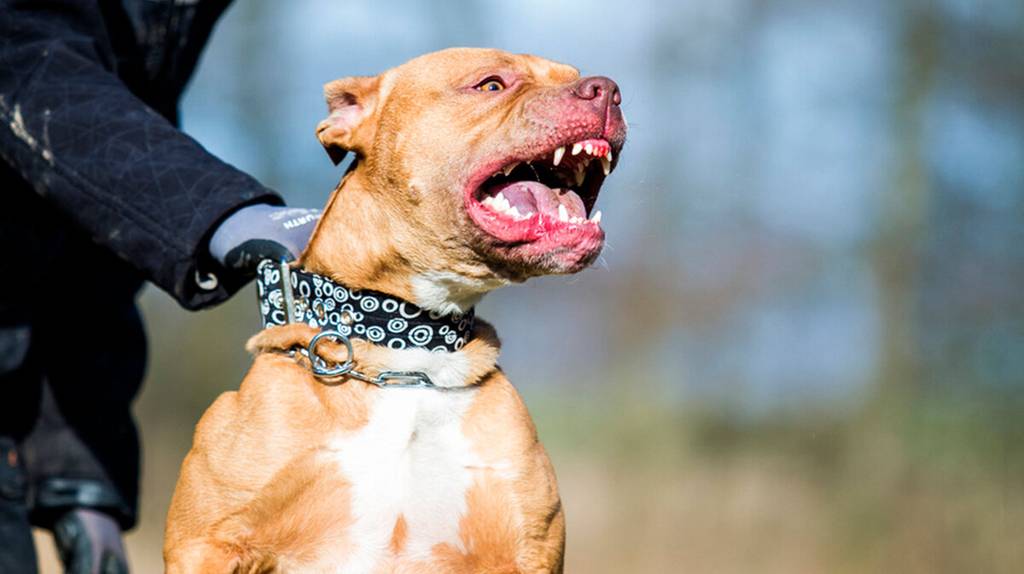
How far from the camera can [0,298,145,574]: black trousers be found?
4.13 metres

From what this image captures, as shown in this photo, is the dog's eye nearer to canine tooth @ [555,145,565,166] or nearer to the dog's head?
the dog's head

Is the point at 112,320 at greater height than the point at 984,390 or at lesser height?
greater

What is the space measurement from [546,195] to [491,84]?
344 mm

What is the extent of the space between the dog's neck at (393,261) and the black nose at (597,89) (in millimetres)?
472

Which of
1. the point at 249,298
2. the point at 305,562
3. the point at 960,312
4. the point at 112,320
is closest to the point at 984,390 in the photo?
the point at 960,312

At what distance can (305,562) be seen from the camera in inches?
109

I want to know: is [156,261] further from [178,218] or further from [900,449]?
[900,449]

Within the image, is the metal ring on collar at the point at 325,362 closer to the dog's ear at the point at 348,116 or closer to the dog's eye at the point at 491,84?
the dog's ear at the point at 348,116

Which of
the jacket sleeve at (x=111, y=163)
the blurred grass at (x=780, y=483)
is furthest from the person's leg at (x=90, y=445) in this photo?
the blurred grass at (x=780, y=483)

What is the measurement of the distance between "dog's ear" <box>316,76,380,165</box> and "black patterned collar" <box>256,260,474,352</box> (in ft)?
1.11

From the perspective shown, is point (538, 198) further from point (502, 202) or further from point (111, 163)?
point (111, 163)

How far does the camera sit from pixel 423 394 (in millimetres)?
2914

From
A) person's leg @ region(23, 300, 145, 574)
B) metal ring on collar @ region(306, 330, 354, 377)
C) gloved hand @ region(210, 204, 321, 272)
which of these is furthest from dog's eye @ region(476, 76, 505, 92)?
person's leg @ region(23, 300, 145, 574)

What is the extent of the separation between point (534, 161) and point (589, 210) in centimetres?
21
